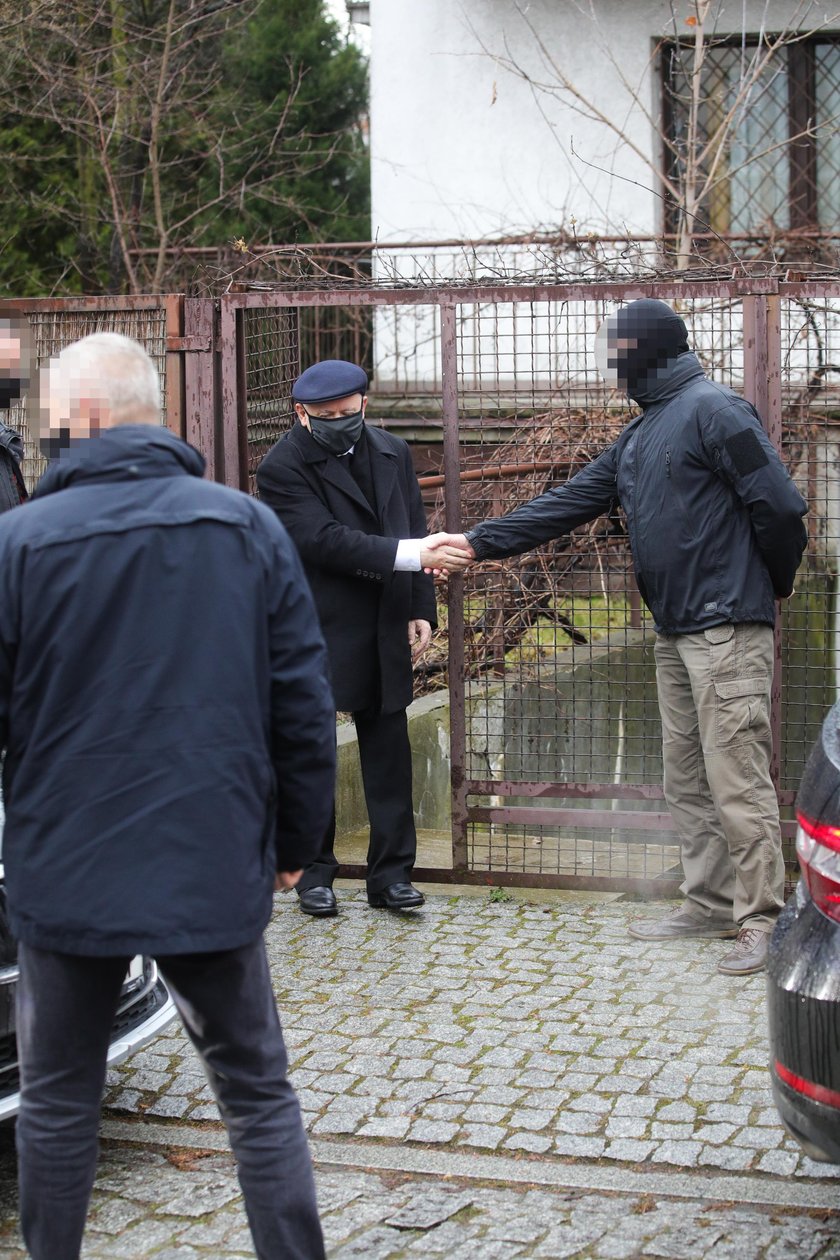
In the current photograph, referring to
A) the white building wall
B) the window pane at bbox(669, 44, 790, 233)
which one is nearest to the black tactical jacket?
the white building wall

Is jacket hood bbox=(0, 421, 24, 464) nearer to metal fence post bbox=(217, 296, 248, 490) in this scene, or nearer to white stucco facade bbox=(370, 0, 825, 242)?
metal fence post bbox=(217, 296, 248, 490)

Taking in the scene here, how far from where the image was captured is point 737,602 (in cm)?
511

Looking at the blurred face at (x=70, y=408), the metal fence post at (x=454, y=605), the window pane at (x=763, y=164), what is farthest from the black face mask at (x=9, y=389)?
the window pane at (x=763, y=164)

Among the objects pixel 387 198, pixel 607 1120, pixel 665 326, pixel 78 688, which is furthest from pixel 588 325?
pixel 387 198

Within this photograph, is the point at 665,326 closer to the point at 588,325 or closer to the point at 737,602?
the point at 737,602

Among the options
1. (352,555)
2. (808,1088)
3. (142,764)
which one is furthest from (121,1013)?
(352,555)

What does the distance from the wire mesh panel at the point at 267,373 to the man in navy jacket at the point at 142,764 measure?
341 cm

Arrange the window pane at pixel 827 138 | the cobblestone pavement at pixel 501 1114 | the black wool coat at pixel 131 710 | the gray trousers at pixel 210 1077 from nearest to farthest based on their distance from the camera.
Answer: the black wool coat at pixel 131 710 → the gray trousers at pixel 210 1077 → the cobblestone pavement at pixel 501 1114 → the window pane at pixel 827 138

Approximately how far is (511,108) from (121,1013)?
993cm

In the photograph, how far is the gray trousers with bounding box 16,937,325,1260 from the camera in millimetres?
2877

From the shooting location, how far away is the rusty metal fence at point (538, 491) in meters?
5.93

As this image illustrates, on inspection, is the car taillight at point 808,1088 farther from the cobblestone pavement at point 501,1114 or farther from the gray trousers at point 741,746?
the gray trousers at point 741,746

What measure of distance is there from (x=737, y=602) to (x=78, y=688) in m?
2.84

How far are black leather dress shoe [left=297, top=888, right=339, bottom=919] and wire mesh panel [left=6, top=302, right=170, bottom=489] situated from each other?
2.01 meters
